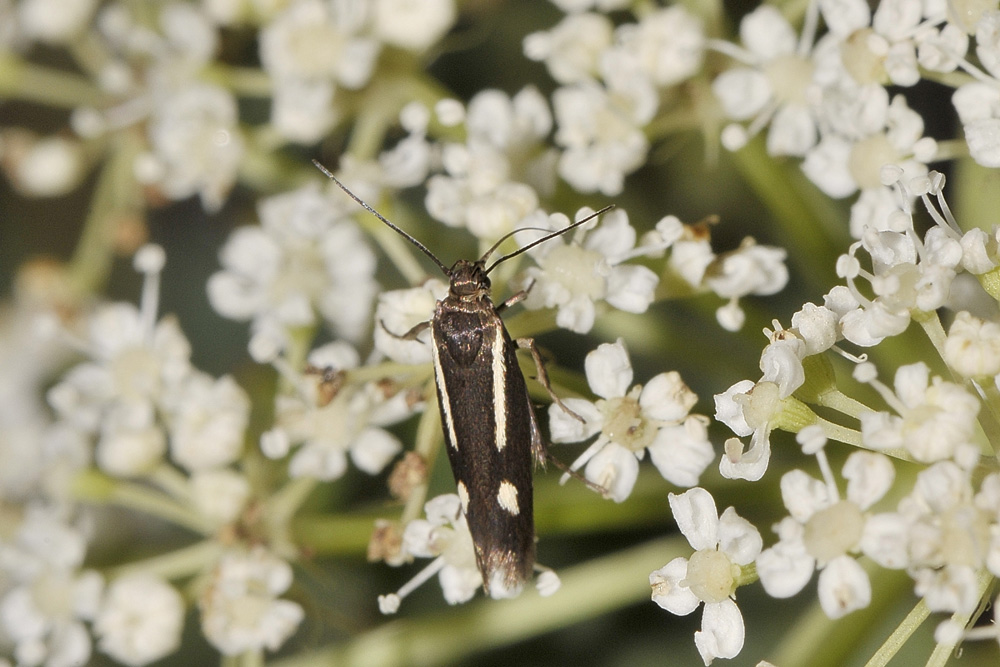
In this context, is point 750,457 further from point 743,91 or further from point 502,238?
point 743,91

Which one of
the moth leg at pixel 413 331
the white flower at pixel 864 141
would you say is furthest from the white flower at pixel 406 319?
the white flower at pixel 864 141

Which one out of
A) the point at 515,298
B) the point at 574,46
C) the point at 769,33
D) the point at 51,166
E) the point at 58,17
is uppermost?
the point at 58,17

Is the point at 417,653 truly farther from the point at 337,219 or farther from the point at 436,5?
the point at 436,5

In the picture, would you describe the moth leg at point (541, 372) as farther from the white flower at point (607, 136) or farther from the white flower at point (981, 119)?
the white flower at point (981, 119)

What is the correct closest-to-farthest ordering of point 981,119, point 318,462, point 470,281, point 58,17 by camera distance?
point 981,119 < point 470,281 < point 318,462 < point 58,17

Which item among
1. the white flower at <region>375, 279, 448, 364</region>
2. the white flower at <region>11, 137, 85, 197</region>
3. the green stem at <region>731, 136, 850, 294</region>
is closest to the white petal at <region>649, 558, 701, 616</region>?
the white flower at <region>375, 279, 448, 364</region>

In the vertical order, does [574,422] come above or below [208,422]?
below

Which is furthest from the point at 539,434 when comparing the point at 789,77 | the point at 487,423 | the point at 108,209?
the point at 108,209

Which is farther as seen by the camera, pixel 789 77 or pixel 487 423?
pixel 789 77
